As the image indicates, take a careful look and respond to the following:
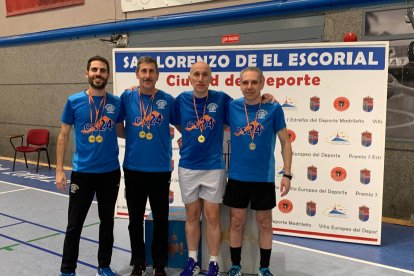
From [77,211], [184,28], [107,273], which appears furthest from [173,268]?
[184,28]

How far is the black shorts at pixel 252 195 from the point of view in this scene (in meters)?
2.66

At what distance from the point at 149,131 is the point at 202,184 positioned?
511mm

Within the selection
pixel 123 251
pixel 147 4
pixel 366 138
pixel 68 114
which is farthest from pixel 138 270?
pixel 147 4

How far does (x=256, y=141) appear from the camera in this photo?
8.71ft

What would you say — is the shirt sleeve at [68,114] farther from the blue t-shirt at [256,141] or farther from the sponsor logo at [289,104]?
the sponsor logo at [289,104]

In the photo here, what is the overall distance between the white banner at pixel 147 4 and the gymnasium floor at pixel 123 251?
3.18m

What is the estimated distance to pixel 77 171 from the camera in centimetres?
267

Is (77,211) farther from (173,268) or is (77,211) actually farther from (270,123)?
(270,123)

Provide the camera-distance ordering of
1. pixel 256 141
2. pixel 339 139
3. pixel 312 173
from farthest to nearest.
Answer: pixel 312 173 < pixel 339 139 < pixel 256 141

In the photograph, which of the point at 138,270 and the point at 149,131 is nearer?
the point at 149,131

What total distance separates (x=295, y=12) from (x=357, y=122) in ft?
5.92

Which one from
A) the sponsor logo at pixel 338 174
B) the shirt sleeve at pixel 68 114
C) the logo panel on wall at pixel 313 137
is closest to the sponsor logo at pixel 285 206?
the sponsor logo at pixel 338 174

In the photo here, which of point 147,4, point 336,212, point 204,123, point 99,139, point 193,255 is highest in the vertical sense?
point 147,4

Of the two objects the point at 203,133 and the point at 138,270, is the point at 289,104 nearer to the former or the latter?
the point at 203,133
